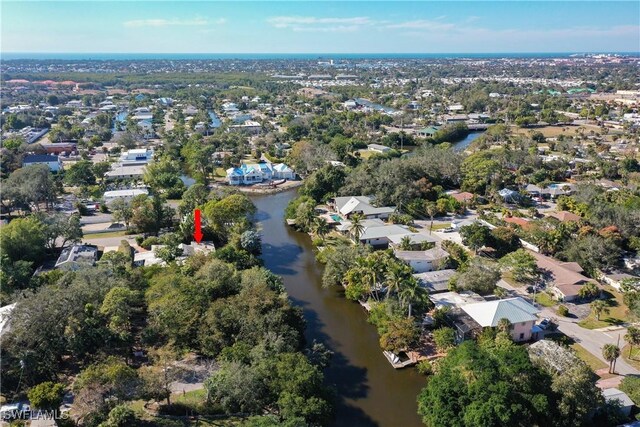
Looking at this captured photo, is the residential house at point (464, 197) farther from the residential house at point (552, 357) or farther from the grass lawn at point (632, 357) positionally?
the residential house at point (552, 357)

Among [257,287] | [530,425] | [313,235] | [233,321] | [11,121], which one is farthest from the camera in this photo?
[11,121]

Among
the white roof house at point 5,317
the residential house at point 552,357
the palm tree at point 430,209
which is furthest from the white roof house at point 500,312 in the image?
the white roof house at point 5,317

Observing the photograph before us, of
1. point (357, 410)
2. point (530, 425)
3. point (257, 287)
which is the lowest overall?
point (357, 410)

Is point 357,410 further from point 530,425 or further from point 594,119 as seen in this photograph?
point 594,119

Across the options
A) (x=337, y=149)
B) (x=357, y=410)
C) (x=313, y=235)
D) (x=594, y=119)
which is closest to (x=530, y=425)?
(x=357, y=410)

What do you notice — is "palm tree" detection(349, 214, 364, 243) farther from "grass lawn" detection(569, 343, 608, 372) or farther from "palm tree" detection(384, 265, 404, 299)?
"grass lawn" detection(569, 343, 608, 372)

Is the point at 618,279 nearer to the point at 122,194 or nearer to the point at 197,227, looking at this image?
the point at 197,227
